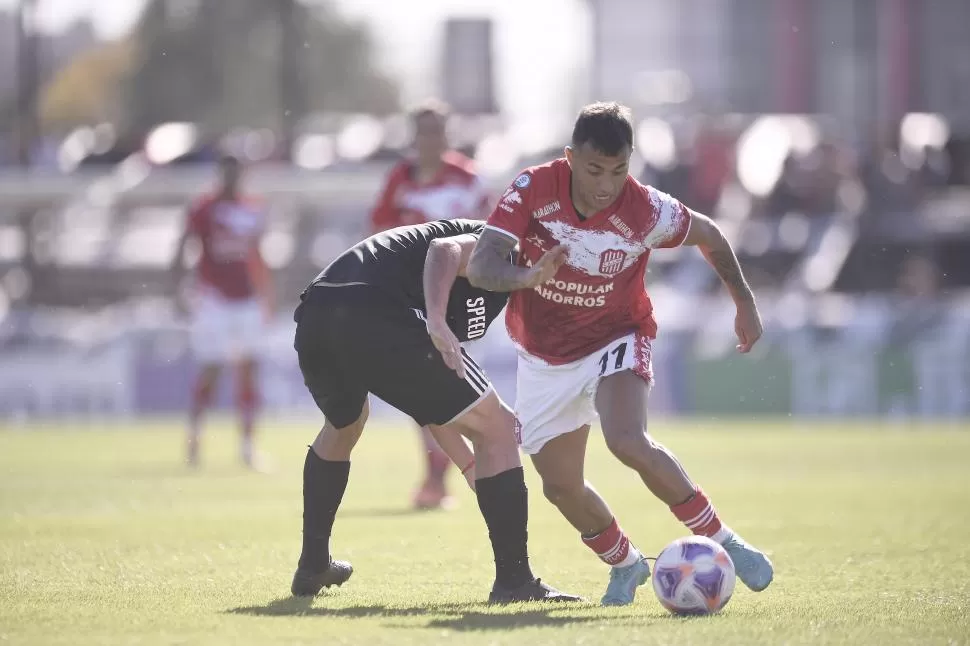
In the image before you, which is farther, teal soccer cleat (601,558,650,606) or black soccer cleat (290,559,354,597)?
black soccer cleat (290,559,354,597)

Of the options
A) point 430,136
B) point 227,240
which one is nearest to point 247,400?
point 227,240

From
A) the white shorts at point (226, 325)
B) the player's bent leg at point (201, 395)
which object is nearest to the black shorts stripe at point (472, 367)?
the player's bent leg at point (201, 395)

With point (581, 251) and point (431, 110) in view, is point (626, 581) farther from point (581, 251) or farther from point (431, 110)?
point (431, 110)

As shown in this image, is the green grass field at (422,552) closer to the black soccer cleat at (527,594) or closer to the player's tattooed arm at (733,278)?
the black soccer cleat at (527,594)

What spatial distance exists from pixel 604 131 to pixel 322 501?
2233 mm

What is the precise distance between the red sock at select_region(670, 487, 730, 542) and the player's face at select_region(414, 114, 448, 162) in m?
5.42

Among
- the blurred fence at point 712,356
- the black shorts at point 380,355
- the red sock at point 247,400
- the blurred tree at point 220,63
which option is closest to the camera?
the black shorts at point 380,355

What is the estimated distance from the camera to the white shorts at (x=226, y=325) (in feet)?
53.2

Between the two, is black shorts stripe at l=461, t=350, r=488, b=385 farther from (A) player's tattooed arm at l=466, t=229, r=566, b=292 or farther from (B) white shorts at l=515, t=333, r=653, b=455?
(A) player's tattooed arm at l=466, t=229, r=566, b=292

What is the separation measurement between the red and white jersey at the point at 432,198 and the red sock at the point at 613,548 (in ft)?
16.6

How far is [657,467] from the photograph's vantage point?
7.24m

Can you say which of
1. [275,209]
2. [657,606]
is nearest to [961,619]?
[657,606]

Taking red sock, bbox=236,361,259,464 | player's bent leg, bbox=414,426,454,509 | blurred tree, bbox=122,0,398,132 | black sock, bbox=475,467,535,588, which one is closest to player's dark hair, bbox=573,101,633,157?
black sock, bbox=475,467,535,588

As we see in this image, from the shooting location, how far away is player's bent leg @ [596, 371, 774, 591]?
722 cm
